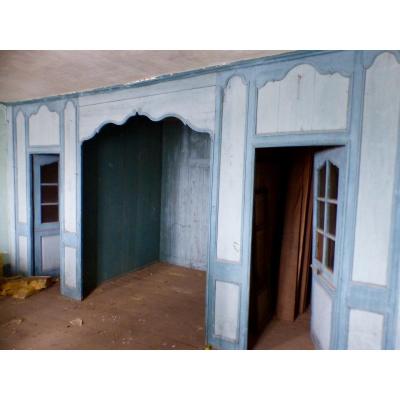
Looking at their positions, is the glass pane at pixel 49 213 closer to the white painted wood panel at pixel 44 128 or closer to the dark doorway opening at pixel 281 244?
the white painted wood panel at pixel 44 128

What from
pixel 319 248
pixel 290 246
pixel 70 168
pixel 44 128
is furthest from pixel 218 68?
pixel 44 128

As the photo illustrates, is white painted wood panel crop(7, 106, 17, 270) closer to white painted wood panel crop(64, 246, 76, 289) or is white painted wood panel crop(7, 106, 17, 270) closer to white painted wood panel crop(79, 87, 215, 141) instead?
white painted wood panel crop(64, 246, 76, 289)

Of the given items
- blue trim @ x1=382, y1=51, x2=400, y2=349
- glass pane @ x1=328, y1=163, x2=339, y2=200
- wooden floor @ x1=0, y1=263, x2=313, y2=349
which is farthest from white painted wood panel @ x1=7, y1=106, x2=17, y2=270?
blue trim @ x1=382, y1=51, x2=400, y2=349

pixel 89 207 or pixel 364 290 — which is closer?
pixel 364 290

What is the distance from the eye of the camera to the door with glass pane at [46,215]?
485cm

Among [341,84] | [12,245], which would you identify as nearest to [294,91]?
[341,84]

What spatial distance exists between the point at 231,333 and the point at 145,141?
12.2 ft

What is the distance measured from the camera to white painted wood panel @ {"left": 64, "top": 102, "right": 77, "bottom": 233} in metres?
4.17

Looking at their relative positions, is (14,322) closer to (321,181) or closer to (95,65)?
(95,65)

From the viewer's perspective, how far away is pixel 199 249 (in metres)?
5.76

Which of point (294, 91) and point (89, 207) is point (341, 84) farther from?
point (89, 207)

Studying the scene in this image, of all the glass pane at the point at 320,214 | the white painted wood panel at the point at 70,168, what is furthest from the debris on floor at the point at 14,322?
the glass pane at the point at 320,214

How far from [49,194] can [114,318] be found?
2.52 m

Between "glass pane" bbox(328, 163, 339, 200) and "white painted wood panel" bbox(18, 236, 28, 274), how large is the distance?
182 inches
